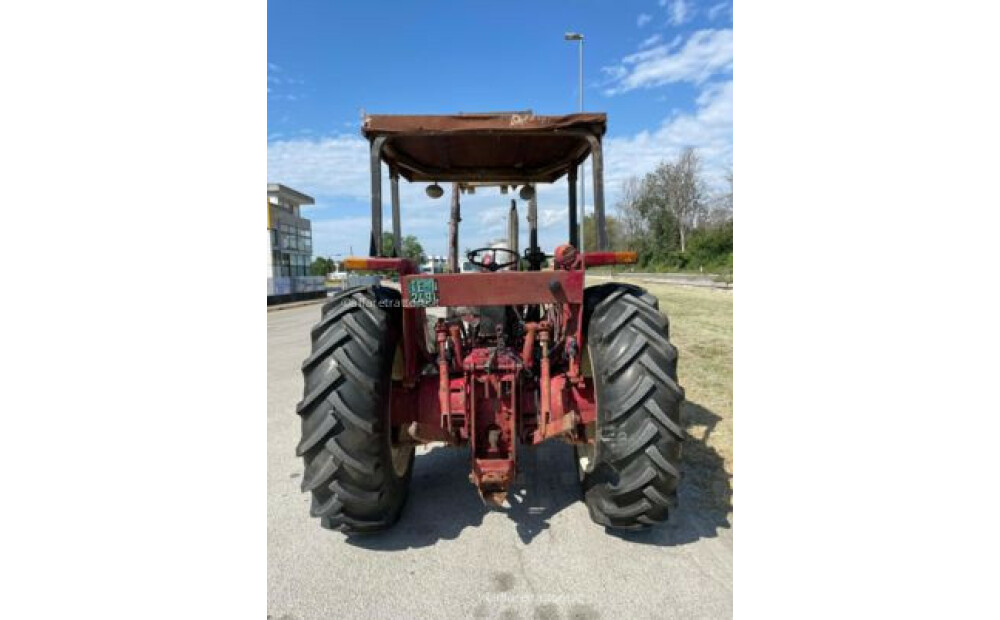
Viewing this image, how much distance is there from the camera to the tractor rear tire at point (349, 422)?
104 inches

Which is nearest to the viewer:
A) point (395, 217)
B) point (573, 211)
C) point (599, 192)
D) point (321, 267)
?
point (599, 192)

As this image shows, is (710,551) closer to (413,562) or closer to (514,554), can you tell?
(514,554)

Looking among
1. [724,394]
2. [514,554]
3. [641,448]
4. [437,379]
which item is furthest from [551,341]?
[724,394]

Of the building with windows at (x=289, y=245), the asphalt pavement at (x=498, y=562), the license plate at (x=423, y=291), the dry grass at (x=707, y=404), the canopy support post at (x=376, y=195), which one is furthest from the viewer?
the building with windows at (x=289, y=245)

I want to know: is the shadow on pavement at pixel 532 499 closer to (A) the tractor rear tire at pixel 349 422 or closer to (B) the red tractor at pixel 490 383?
(B) the red tractor at pixel 490 383

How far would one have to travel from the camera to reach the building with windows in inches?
1030

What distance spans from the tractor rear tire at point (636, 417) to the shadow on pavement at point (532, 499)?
1.12 feet

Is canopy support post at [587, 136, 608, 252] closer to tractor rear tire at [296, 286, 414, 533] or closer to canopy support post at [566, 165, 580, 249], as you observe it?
canopy support post at [566, 165, 580, 249]

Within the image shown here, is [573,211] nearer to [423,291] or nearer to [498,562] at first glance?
[423,291]

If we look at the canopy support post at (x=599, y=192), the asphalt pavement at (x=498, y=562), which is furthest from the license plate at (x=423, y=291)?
the asphalt pavement at (x=498, y=562)

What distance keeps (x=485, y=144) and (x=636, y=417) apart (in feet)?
6.55

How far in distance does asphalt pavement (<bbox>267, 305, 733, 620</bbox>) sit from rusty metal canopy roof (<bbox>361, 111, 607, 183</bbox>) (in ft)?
7.51

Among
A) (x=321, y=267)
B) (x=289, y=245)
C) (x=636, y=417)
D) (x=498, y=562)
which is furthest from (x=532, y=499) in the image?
(x=321, y=267)

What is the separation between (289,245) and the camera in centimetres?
4219
